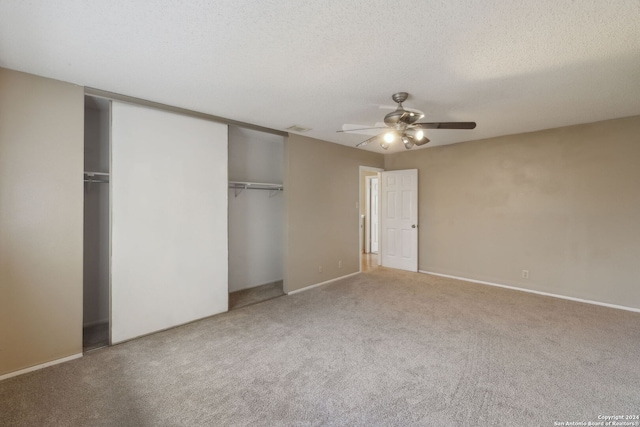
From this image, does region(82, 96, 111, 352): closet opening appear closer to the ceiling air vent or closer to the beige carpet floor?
the beige carpet floor

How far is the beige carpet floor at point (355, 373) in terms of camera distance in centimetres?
183

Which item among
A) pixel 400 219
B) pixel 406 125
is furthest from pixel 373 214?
pixel 406 125

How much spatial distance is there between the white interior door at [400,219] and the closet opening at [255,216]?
236 centimetres

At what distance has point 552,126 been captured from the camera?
3988 mm

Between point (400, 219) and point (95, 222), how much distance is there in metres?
4.99

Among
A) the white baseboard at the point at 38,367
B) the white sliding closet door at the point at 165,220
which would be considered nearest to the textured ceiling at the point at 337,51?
the white sliding closet door at the point at 165,220

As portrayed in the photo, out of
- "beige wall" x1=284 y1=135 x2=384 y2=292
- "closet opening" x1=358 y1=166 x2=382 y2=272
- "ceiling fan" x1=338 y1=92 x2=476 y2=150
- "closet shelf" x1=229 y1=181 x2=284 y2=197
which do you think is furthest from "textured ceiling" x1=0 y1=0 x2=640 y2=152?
"closet opening" x1=358 y1=166 x2=382 y2=272

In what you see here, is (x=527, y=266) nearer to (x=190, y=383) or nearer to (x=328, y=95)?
(x=328, y=95)

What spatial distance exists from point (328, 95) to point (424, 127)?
1018 mm

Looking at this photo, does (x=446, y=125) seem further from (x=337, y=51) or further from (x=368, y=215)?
(x=368, y=215)

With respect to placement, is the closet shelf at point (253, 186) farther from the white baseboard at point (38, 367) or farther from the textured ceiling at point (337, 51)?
the white baseboard at point (38, 367)

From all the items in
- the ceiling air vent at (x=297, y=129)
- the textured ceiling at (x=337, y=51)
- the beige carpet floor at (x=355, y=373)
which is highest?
the ceiling air vent at (x=297, y=129)

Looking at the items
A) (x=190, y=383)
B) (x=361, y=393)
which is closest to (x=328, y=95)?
(x=361, y=393)

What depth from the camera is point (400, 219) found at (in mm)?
5719
